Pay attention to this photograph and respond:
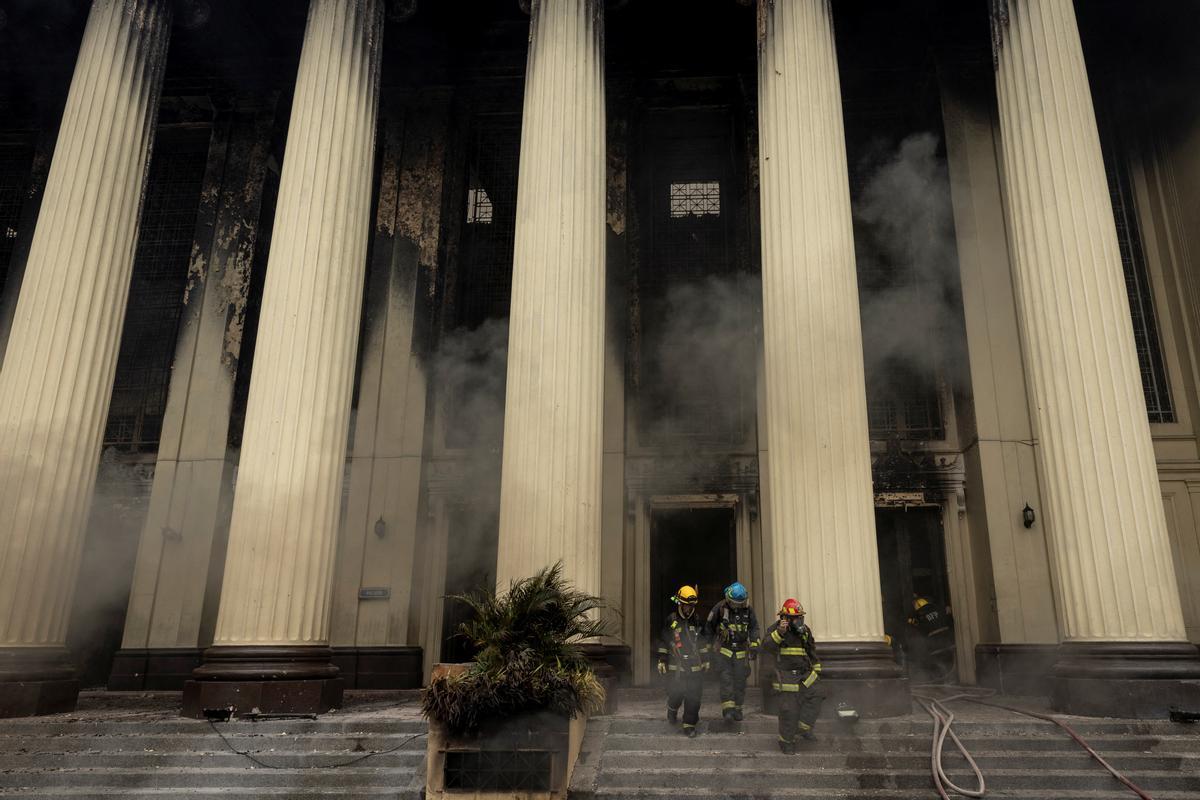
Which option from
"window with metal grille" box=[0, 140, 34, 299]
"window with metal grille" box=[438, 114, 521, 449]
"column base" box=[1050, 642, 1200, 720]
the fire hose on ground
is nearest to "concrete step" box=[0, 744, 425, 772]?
the fire hose on ground

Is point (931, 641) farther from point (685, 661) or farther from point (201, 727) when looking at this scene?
point (201, 727)

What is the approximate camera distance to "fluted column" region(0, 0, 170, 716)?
10.7 metres

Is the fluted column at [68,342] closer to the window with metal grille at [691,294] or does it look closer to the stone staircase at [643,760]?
the stone staircase at [643,760]

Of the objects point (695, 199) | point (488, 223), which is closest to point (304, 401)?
point (488, 223)

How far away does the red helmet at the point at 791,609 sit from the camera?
8.84 m

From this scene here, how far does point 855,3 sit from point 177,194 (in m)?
12.3

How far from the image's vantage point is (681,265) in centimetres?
1580

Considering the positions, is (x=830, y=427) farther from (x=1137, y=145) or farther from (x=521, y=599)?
(x=1137, y=145)

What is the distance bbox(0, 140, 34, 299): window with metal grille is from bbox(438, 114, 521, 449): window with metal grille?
807 centimetres

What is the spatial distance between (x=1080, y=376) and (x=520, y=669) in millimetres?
7047

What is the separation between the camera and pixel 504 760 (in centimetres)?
754

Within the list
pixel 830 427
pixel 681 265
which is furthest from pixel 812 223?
pixel 681 265

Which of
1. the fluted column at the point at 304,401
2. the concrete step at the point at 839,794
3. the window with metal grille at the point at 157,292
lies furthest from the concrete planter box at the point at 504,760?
the window with metal grille at the point at 157,292

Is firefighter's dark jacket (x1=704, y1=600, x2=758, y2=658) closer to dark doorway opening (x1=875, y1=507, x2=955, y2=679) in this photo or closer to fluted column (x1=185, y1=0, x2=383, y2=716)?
fluted column (x1=185, y1=0, x2=383, y2=716)
